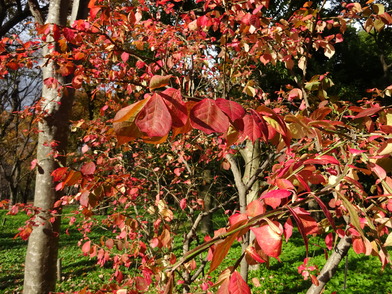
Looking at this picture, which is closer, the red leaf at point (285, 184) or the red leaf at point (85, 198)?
the red leaf at point (285, 184)

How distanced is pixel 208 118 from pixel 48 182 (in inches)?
117

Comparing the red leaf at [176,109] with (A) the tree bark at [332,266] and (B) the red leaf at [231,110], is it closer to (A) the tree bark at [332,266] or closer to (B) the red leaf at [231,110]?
(B) the red leaf at [231,110]

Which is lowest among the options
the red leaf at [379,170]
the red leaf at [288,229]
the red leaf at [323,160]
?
the red leaf at [288,229]

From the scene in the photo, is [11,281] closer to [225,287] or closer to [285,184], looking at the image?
[225,287]

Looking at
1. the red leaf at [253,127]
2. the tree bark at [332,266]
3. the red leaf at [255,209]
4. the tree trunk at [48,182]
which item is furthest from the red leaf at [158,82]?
the tree trunk at [48,182]

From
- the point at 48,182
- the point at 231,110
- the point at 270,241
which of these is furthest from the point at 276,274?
the point at 231,110

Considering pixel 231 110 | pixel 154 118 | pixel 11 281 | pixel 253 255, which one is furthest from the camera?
pixel 11 281

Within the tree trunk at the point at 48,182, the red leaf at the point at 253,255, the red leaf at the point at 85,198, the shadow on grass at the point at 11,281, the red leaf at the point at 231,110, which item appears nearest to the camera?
the red leaf at the point at 231,110

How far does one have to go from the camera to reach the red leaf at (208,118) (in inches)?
25.9

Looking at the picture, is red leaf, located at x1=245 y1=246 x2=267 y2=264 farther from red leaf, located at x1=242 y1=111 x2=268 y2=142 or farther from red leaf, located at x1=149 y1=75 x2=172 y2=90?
red leaf, located at x1=149 y1=75 x2=172 y2=90

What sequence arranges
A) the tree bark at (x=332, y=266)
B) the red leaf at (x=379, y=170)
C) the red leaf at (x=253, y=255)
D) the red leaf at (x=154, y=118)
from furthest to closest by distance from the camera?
the tree bark at (x=332, y=266) < the red leaf at (x=379, y=170) < the red leaf at (x=253, y=255) < the red leaf at (x=154, y=118)

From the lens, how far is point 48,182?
9.93ft

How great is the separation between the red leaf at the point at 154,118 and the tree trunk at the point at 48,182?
8.60 feet

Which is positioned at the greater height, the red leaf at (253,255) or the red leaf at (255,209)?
the red leaf at (255,209)
